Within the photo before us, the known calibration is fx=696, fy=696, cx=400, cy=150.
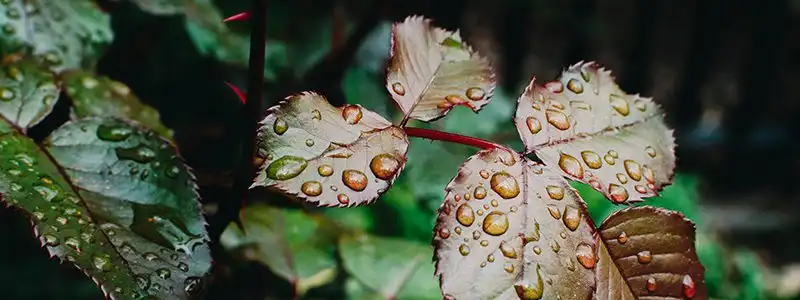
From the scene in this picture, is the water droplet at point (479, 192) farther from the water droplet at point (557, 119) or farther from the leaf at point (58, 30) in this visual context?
the leaf at point (58, 30)

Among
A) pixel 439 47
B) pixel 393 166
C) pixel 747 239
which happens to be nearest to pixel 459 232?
pixel 393 166

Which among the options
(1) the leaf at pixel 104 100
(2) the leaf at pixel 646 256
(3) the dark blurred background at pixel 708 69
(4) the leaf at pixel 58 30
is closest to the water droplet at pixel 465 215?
(2) the leaf at pixel 646 256

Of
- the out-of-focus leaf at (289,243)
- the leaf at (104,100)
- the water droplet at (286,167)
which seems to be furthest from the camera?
the out-of-focus leaf at (289,243)

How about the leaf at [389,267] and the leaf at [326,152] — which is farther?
the leaf at [389,267]

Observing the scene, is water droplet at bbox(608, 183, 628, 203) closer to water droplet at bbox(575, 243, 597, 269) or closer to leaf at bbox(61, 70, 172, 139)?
water droplet at bbox(575, 243, 597, 269)

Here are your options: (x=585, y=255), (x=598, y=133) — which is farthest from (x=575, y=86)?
(x=585, y=255)

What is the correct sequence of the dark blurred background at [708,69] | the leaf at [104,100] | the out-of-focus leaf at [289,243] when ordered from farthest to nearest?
the dark blurred background at [708,69] < the out-of-focus leaf at [289,243] < the leaf at [104,100]

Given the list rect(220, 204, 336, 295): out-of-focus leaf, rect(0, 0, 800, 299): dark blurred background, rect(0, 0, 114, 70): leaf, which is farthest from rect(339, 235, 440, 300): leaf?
rect(0, 0, 800, 299): dark blurred background
